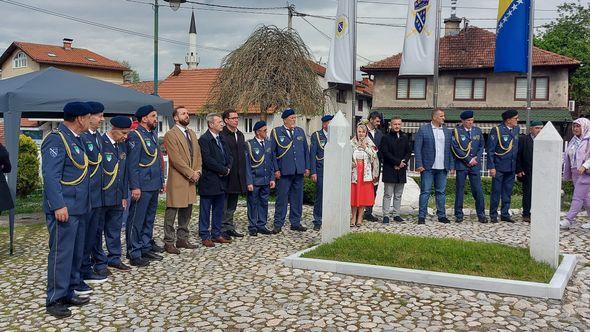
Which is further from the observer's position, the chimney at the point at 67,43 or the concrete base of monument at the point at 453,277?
the chimney at the point at 67,43

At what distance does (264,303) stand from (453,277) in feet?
6.67

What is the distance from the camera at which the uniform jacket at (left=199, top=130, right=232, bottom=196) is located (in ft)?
25.5

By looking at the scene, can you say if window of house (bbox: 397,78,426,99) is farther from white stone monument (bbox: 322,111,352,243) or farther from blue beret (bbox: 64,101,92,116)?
blue beret (bbox: 64,101,92,116)

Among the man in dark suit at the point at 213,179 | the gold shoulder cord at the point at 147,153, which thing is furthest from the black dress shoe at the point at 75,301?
the man in dark suit at the point at 213,179

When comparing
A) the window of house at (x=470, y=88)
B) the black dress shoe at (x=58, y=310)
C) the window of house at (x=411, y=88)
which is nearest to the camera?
the black dress shoe at (x=58, y=310)

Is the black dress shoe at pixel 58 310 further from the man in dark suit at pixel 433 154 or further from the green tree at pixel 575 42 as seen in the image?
the green tree at pixel 575 42

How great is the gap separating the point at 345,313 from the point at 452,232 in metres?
4.32

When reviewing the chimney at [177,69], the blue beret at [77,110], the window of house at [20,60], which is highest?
the window of house at [20,60]

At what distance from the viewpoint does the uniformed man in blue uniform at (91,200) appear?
561cm

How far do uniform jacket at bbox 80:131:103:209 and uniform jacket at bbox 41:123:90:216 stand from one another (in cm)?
19

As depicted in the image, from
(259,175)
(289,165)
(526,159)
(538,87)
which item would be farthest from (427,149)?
(538,87)

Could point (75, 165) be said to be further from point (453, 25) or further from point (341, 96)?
point (341, 96)

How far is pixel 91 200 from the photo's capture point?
568cm

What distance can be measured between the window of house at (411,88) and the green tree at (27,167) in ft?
74.2
